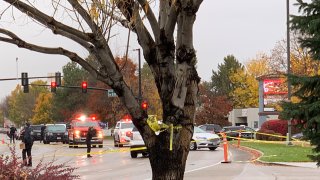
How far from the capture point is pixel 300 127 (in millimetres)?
10008

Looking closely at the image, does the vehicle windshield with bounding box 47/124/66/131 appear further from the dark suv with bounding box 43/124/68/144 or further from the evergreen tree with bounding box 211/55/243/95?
the evergreen tree with bounding box 211/55/243/95

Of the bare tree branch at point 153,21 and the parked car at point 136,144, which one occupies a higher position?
the bare tree branch at point 153,21

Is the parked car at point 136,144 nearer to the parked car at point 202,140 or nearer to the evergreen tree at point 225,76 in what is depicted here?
the parked car at point 202,140

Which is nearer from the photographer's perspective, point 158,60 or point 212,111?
point 158,60

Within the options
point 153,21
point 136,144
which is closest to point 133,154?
point 136,144

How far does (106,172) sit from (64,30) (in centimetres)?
1320

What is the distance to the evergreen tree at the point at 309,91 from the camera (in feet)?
31.4

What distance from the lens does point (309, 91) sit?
10375mm

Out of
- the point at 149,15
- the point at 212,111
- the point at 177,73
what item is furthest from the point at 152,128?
the point at 212,111

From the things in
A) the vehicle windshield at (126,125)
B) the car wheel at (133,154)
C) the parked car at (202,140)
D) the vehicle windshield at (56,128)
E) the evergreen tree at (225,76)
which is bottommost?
the car wheel at (133,154)

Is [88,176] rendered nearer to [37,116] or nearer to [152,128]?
[152,128]

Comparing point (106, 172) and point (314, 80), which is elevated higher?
point (314, 80)

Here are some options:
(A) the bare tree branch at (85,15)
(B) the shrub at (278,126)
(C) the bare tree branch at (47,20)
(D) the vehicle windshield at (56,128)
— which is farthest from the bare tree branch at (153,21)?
(D) the vehicle windshield at (56,128)

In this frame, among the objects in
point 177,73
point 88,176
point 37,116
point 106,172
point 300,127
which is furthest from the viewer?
point 37,116
